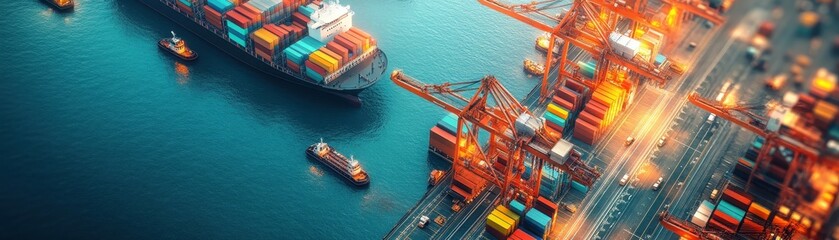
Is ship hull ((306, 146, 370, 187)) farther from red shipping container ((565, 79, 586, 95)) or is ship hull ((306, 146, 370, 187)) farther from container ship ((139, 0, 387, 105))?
red shipping container ((565, 79, 586, 95))

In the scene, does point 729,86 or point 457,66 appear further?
point 457,66

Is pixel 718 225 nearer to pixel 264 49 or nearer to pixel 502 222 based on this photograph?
pixel 502 222

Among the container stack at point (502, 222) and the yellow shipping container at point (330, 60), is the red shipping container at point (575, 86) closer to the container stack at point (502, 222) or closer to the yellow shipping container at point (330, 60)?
the container stack at point (502, 222)

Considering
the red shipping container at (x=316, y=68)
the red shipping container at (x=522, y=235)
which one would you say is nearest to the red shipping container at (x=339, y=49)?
the red shipping container at (x=316, y=68)

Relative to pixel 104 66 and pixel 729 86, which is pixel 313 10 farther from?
pixel 729 86

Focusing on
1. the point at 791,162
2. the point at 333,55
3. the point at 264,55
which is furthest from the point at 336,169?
the point at 791,162

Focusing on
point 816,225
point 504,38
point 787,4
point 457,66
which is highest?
point 504,38

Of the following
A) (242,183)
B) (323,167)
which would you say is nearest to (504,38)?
(323,167)
